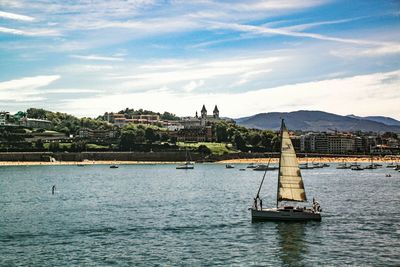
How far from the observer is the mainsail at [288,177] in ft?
186

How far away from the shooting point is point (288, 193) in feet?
186

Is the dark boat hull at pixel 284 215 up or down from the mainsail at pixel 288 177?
down

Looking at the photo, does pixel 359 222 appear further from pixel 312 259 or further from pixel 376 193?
pixel 376 193

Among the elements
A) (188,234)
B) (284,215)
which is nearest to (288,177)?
(284,215)

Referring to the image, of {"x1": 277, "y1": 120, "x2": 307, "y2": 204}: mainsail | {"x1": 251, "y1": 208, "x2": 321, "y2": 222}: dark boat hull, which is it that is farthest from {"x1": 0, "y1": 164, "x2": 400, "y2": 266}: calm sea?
{"x1": 277, "y1": 120, "x2": 307, "y2": 204}: mainsail

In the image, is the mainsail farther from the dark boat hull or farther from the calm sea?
the calm sea

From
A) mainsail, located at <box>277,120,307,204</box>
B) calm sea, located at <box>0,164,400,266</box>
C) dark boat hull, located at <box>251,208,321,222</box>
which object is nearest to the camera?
calm sea, located at <box>0,164,400,266</box>

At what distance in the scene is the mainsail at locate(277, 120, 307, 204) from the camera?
56.6 metres

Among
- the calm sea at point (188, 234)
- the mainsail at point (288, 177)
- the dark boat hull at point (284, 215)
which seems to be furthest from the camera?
the mainsail at point (288, 177)

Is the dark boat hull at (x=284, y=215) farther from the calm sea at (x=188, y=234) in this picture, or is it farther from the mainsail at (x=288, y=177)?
the mainsail at (x=288, y=177)

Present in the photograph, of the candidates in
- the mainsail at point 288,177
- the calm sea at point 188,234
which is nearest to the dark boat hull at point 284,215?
the calm sea at point 188,234

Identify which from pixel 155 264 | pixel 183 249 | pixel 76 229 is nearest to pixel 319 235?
pixel 183 249

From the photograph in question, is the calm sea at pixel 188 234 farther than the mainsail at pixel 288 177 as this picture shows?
No

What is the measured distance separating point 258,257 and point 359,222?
19729mm
